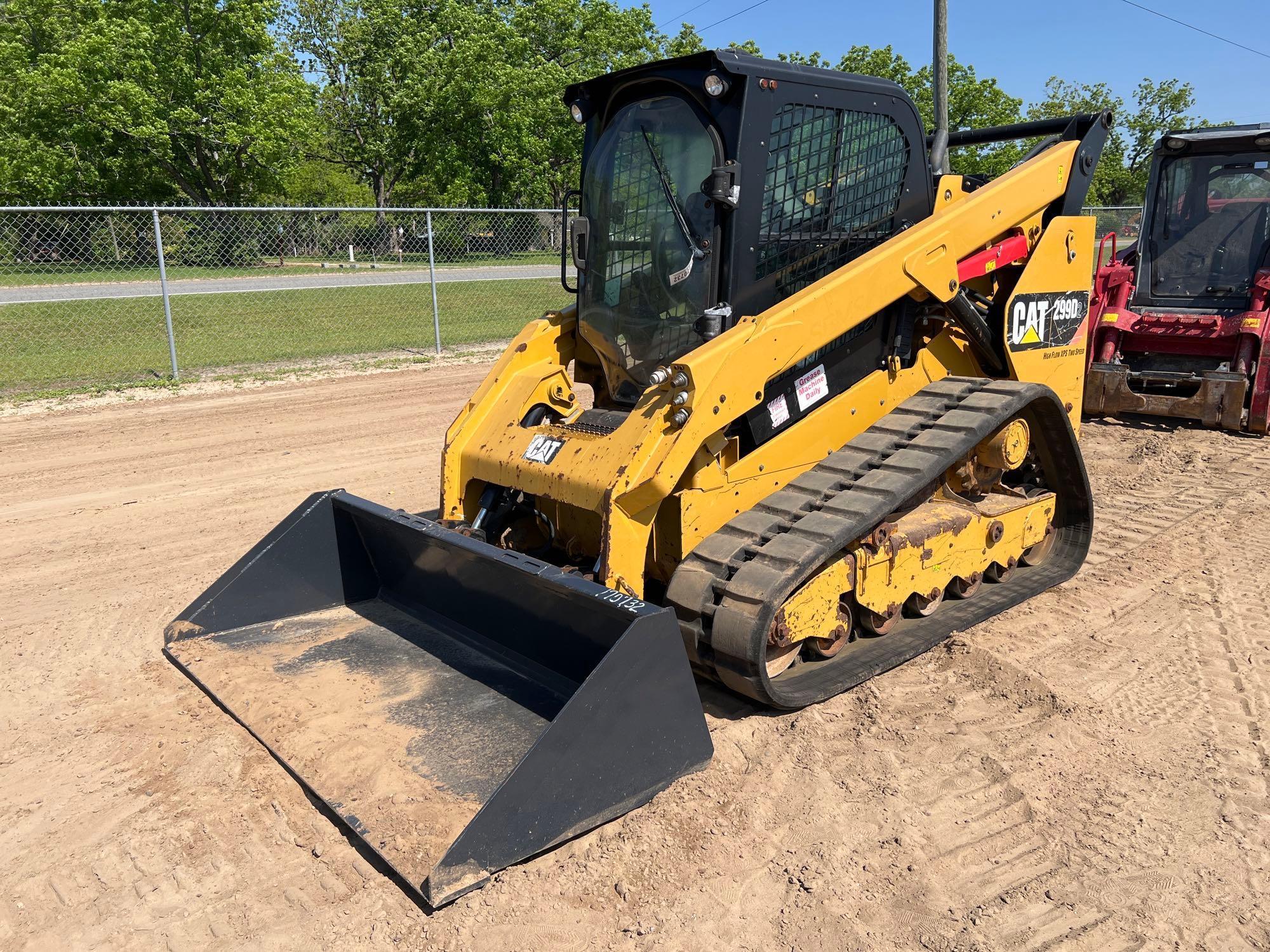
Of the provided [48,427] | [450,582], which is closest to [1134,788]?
[450,582]

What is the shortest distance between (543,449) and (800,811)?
1835 millimetres

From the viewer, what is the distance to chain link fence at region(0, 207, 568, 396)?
12.8m

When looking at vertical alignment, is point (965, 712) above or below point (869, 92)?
below

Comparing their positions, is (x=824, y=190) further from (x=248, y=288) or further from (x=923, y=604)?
(x=248, y=288)

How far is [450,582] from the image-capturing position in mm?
4188

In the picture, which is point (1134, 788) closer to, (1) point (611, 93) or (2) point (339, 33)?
(1) point (611, 93)

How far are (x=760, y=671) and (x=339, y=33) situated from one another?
4719 centimetres

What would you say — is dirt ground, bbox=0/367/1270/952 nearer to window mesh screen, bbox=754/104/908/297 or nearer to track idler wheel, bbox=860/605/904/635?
Result: track idler wheel, bbox=860/605/904/635

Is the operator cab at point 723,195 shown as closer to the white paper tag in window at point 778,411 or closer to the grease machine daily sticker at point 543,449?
the white paper tag in window at point 778,411

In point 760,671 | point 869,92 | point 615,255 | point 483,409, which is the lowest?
point 760,671

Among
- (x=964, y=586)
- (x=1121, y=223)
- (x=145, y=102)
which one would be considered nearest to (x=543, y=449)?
(x=964, y=586)

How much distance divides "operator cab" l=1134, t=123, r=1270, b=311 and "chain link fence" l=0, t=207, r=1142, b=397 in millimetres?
6765

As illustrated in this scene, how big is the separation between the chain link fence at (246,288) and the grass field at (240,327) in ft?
0.16

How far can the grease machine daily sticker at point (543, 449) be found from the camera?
4.16 metres
